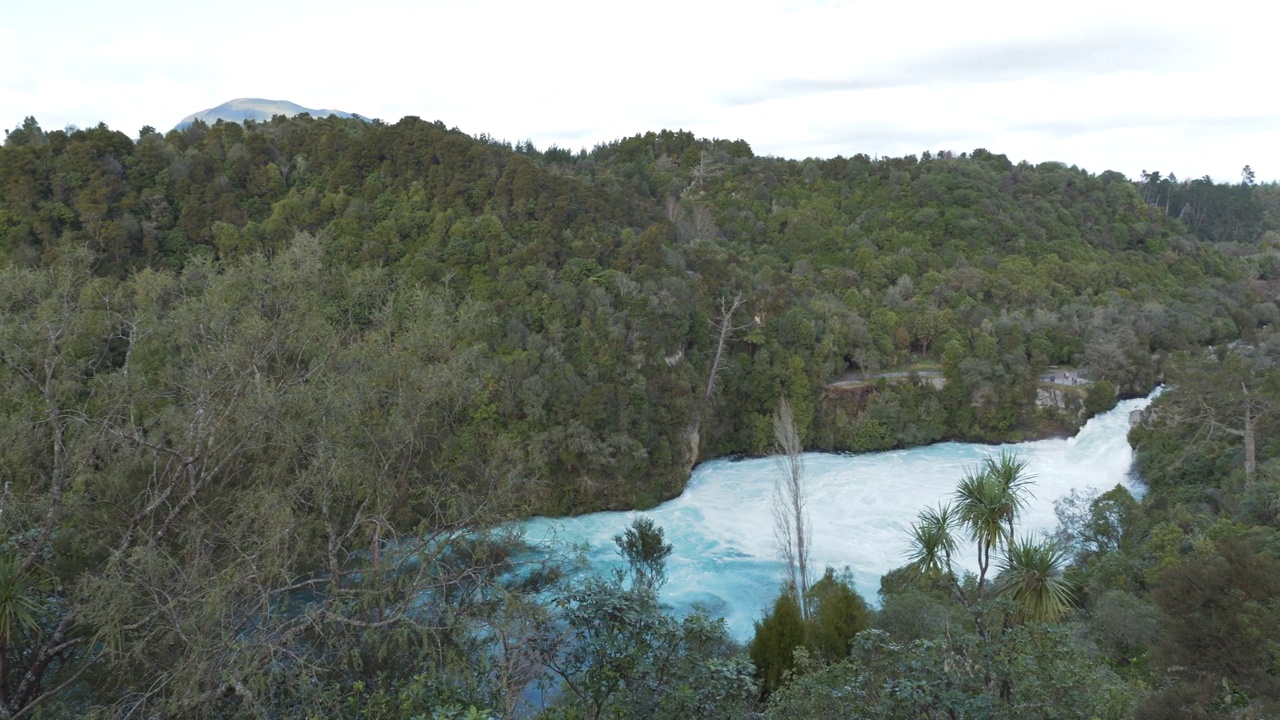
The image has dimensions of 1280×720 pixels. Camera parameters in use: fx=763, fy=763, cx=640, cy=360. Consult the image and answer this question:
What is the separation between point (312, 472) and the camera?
357 inches

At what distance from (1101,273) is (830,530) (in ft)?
92.8

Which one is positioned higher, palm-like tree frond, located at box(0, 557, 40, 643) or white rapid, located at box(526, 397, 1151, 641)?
palm-like tree frond, located at box(0, 557, 40, 643)

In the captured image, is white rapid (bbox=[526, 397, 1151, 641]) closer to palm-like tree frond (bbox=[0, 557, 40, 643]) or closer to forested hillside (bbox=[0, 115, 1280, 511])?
forested hillside (bbox=[0, 115, 1280, 511])

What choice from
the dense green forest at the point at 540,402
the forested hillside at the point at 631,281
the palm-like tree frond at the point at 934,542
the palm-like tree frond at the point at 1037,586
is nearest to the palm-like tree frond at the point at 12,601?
the dense green forest at the point at 540,402

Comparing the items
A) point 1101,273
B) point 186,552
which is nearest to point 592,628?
point 186,552

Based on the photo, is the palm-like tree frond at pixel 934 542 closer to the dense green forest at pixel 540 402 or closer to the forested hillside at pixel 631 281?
the dense green forest at pixel 540 402

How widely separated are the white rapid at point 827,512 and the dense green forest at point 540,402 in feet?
3.63

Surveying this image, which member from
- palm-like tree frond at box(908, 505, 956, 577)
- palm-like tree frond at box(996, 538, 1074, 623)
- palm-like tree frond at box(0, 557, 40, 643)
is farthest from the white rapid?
palm-like tree frond at box(0, 557, 40, 643)

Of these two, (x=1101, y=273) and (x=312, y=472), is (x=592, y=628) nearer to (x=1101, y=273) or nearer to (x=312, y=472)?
(x=312, y=472)

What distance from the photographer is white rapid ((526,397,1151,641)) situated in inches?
747

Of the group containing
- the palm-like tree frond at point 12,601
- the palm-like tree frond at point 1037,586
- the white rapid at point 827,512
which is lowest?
the white rapid at point 827,512

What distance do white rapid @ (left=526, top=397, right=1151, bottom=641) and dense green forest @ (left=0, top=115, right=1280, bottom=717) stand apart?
1107 mm

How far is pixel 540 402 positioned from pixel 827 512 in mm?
9398

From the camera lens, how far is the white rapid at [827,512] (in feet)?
62.3
